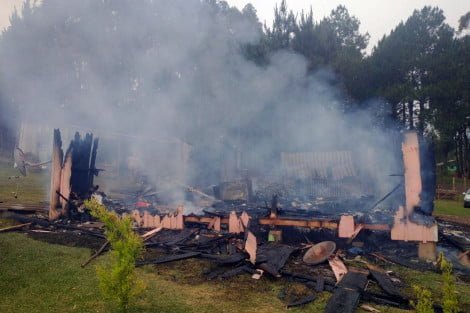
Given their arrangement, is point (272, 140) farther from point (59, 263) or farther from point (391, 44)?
point (59, 263)

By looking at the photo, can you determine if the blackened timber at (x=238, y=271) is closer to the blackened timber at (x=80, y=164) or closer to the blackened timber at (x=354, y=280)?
the blackened timber at (x=354, y=280)

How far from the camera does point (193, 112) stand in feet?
74.5

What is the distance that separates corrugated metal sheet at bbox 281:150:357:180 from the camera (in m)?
16.9

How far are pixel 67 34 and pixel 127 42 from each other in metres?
3.96

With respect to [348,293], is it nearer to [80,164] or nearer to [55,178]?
[55,178]

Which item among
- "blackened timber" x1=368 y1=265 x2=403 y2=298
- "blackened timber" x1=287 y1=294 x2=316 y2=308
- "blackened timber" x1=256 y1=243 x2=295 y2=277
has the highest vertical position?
"blackened timber" x1=256 y1=243 x2=295 y2=277

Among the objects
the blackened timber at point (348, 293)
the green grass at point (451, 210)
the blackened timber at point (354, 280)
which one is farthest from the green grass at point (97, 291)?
the green grass at point (451, 210)

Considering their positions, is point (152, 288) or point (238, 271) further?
point (238, 271)

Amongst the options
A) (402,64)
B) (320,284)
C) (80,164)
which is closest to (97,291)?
(320,284)

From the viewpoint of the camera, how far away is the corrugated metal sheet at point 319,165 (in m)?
16.9

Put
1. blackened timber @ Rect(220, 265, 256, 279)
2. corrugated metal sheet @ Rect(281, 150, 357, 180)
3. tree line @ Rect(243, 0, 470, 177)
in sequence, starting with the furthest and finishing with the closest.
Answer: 1. tree line @ Rect(243, 0, 470, 177)
2. corrugated metal sheet @ Rect(281, 150, 357, 180)
3. blackened timber @ Rect(220, 265, 256, 279)

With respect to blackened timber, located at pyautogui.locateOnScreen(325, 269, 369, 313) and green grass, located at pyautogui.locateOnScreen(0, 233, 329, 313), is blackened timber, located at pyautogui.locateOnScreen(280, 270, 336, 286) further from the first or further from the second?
green grass, located at pyautogui.locateOnScreen(0, 233, 329, 313)

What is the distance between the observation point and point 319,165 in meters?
17.8

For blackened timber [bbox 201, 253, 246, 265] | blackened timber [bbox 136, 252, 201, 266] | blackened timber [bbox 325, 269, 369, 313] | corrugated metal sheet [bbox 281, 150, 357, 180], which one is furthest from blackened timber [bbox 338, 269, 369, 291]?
corrugated metal sheet [bbox 281, 150, 357, 180]
